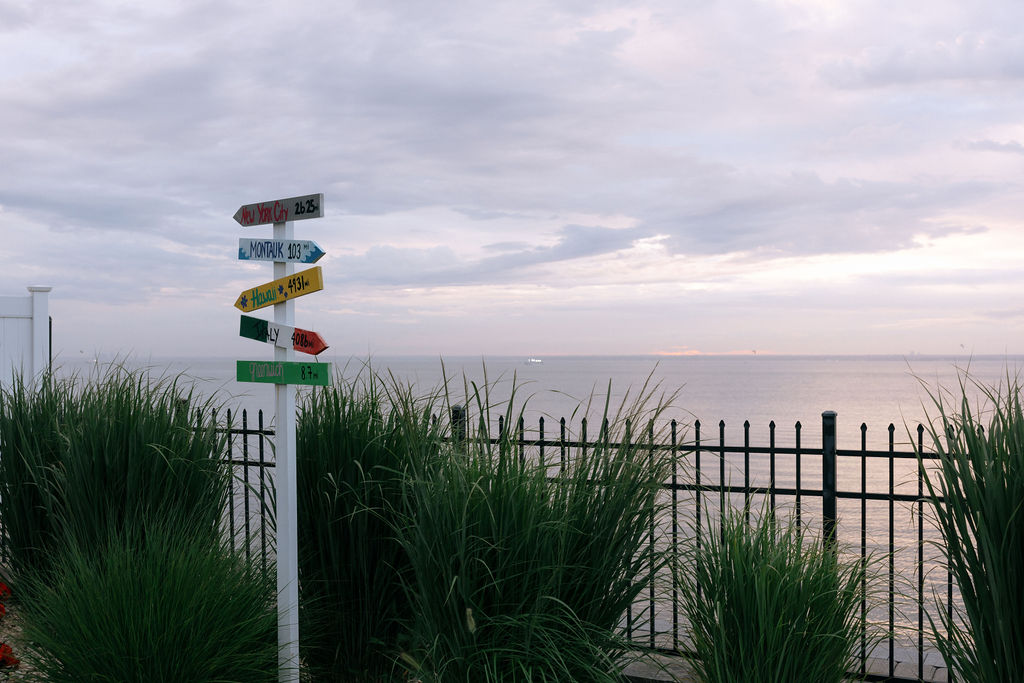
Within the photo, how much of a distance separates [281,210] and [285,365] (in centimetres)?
89

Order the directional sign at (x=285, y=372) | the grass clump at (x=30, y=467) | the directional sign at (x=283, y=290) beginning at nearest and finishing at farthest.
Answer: the directional sign at (x=285, y=372) < the directional sign at (x=283, y=290) < the grass clump at (x=30, y=467)

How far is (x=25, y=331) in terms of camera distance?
360 inches

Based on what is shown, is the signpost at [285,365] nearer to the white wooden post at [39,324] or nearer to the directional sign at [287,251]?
the directional sign at [287,251]

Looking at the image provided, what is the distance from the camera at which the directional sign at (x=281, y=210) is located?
429 cm

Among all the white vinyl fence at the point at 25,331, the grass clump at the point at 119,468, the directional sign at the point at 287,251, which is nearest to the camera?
the directional sign at the point at 287,251

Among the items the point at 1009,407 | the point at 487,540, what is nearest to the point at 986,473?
the point at 1009,407

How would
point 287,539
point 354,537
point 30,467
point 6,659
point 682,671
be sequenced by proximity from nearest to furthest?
point 287,539 < point 354,537 < point 6,659 < point 682,671 < point 30,467

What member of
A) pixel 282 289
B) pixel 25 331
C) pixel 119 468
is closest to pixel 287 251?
pixel 282 289

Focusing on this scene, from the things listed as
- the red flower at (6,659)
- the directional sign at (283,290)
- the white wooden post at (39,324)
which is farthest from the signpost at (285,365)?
the white wooden post at (39,324)

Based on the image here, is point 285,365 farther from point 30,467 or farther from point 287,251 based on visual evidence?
point 30,467

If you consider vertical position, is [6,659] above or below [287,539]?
below

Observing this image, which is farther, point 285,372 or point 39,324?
point 39,324

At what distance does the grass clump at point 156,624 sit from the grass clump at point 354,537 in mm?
466

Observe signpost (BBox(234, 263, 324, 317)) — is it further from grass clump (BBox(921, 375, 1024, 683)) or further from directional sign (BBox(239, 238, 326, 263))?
grass clump (BBox(921, 375, 1024, 683))
